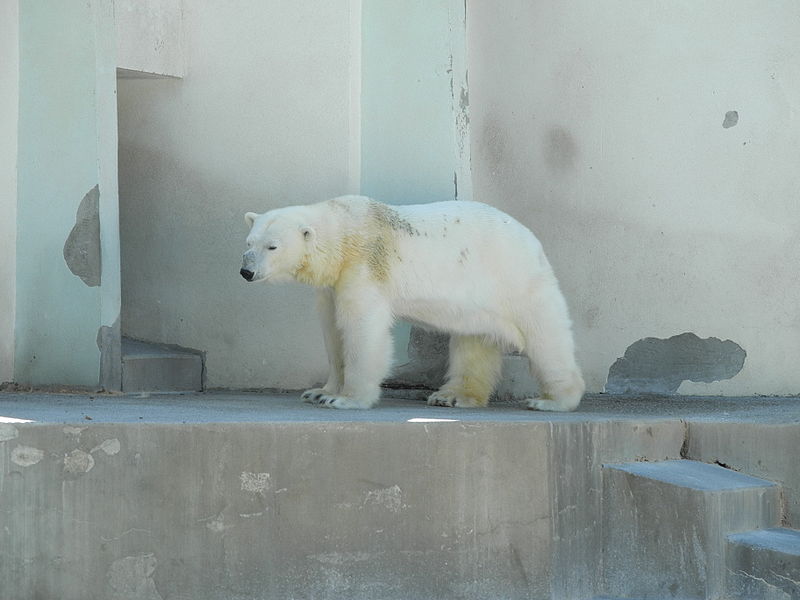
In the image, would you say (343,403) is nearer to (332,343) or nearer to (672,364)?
(332,343)

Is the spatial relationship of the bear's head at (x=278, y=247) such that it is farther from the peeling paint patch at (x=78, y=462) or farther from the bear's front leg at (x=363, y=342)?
the peeling paint patch at (x=78, y=462)

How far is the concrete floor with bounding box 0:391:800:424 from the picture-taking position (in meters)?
4.33

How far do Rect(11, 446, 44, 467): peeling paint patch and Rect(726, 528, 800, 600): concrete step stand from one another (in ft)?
8.28

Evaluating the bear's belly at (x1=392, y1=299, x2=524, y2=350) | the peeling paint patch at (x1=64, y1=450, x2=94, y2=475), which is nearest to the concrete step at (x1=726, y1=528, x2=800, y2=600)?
the bear's belly at (x1=392, y1=299, x2=524, y2=350)

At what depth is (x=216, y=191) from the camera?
6656 mm

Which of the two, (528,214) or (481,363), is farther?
(528,214)

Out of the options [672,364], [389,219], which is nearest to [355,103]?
[389,219]

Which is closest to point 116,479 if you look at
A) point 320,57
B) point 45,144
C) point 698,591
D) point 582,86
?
point 698,591

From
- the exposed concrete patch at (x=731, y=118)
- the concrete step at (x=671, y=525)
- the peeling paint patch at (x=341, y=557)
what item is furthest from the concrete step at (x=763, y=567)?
the exposed concrete patch at (x=731, y=118)

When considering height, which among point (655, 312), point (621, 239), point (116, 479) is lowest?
point (116, 479)

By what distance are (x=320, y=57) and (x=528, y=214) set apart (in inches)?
57.9

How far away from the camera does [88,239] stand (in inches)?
236

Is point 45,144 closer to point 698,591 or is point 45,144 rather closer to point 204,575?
point 204,575

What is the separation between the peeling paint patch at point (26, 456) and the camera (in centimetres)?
391
